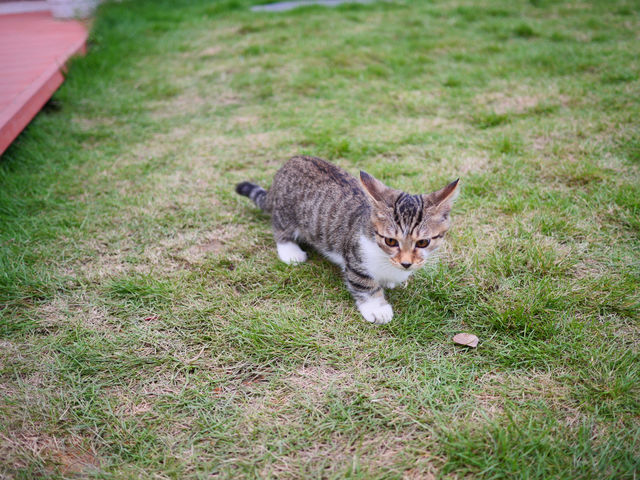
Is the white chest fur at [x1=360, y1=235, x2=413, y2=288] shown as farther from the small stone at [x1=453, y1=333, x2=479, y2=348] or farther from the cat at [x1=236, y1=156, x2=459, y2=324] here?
the small stone at [x1=453, y1=333, x2=479, y2=348]

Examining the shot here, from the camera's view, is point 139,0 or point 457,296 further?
point 139,0

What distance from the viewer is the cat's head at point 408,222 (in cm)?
212

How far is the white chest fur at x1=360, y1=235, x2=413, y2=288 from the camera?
2.24 m

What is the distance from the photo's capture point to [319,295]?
2416mm

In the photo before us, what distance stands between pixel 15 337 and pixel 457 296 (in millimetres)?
2420

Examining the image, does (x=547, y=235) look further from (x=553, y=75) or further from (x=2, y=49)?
(x=2, y=49)

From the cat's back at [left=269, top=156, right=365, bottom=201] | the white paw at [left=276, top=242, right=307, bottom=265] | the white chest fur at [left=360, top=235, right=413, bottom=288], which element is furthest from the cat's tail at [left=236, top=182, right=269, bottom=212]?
the white chest fur at [left=360, top=235, right=413, bottom=288]

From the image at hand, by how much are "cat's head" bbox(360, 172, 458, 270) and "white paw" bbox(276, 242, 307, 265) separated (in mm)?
673

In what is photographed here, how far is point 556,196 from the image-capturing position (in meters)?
3.03

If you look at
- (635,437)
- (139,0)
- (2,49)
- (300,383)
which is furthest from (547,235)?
(139,0)

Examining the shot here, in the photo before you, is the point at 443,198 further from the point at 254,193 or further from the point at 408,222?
the point at 254,193

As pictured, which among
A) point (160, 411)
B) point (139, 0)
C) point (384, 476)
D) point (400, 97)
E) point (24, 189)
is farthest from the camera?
point (139, 0)

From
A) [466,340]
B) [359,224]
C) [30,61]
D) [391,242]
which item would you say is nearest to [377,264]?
[391,242]

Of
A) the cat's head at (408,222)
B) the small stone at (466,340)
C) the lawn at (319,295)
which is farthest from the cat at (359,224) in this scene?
the small stone at (466,340)
